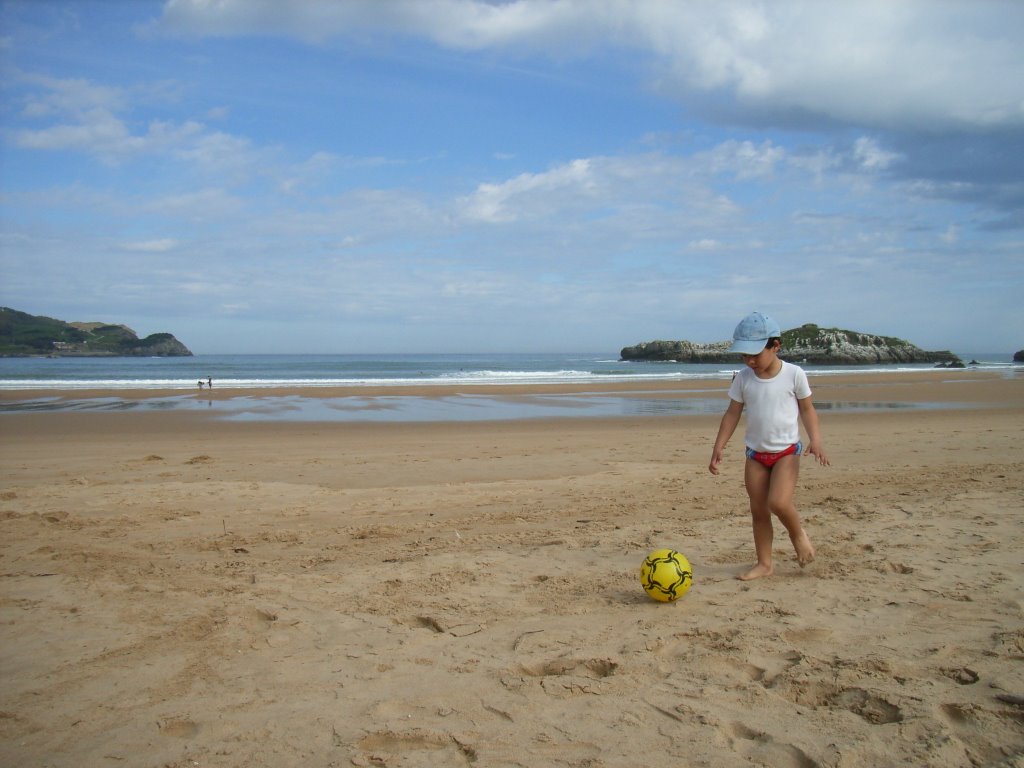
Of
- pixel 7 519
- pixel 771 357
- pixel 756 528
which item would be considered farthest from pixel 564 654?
pixel 7 519

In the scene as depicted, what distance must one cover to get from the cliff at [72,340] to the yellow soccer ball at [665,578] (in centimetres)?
10494

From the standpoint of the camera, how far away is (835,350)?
227 feet

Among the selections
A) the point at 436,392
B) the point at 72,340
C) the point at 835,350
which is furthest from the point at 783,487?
the point at 72,340

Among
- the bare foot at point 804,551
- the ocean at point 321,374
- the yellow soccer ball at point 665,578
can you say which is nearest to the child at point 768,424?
the bare foot at point 804,551

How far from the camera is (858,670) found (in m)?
3.66

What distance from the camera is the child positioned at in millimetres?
5113

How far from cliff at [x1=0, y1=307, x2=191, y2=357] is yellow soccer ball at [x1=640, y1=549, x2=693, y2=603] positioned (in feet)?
344

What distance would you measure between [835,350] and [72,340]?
101925 mm

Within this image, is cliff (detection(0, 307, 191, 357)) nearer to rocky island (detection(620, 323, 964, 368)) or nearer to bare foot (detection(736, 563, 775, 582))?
rocky island (detection(620, 323, 964, 368))

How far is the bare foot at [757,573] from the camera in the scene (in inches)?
207

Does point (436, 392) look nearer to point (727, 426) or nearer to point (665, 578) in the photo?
point (727, 426)

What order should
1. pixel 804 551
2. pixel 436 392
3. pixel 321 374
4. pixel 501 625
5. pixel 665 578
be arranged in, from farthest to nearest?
pixel 321 374
pixel 436 392
pixel 804 551
pixel 665 578
pixel 501 625

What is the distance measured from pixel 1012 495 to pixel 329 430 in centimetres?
1272

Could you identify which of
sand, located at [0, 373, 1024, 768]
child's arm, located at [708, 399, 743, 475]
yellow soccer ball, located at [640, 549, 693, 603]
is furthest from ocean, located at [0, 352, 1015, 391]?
yellow soccer ball, located at [640, 549, 693, 603]
